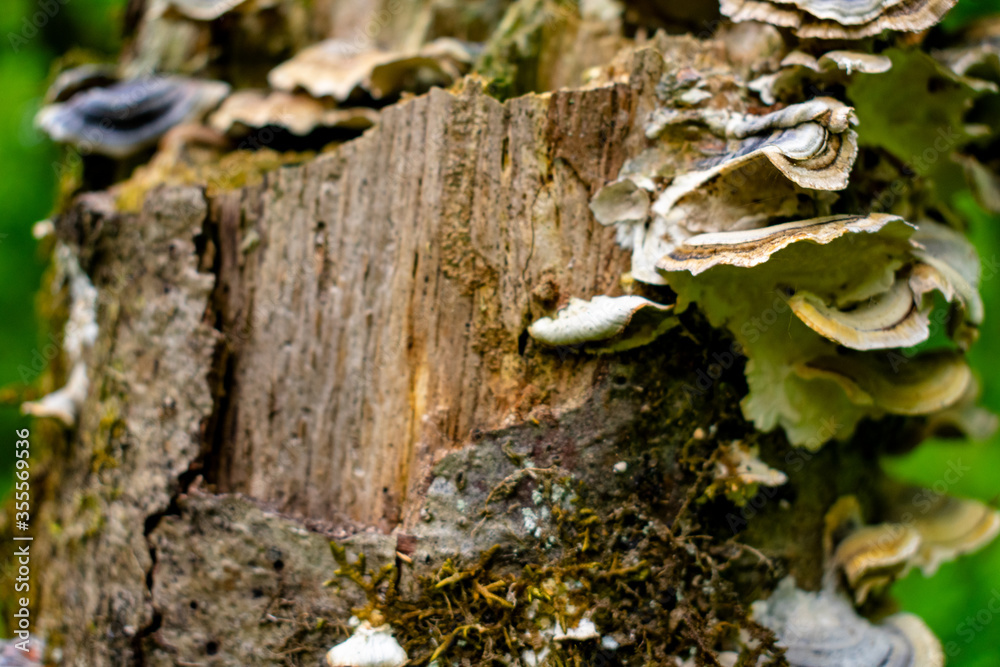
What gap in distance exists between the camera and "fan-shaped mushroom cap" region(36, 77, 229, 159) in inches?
123

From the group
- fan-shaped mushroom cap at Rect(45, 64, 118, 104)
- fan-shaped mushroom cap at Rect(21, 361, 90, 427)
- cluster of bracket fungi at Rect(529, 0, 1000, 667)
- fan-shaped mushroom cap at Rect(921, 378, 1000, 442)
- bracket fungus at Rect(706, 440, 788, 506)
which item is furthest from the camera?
fan-shaped mushroom cap at Rect(45, 64, 118, 104)

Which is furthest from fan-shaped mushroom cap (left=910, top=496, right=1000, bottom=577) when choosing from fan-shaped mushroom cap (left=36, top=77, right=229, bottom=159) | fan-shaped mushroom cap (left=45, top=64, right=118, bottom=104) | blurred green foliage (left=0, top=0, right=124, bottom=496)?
blurred green foliage (left=0, top=0, right=124, bottom=496)

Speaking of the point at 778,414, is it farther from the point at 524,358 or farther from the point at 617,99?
the point at 617,99

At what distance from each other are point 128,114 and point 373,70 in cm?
146

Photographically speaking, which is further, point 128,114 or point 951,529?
point 128,114

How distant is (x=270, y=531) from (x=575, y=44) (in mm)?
2267

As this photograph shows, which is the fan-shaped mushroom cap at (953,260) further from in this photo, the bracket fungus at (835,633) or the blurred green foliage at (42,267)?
the blurred green foliage at (42,267)

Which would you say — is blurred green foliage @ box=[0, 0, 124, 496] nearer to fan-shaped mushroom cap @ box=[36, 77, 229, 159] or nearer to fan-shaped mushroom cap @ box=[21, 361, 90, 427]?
fan-shaped mushroom cap @ box=[36, 77, 229, 159]

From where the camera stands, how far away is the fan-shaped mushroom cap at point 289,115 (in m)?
2.77

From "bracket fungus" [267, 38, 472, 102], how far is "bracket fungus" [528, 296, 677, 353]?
1465 millimetres

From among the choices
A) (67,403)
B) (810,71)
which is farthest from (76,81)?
(810,71)

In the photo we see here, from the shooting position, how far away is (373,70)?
8.86ft

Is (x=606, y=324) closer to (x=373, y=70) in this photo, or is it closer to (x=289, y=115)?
(x=373, y=70)

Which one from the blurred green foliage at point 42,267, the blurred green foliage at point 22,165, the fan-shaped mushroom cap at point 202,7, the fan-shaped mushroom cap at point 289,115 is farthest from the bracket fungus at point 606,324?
the blurred green foliage at point 22,165
